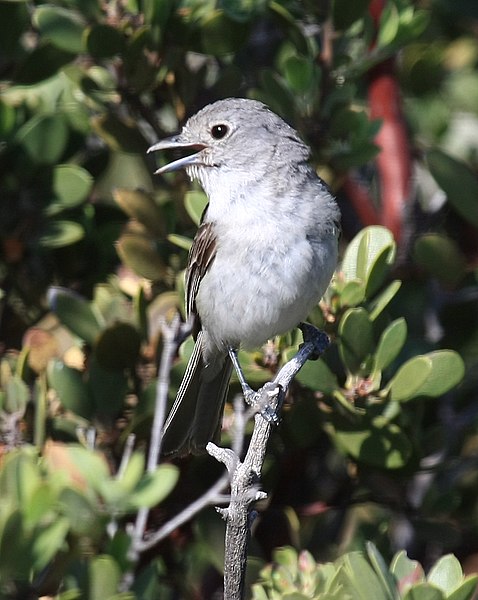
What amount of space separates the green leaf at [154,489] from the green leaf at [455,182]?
5.13 feet

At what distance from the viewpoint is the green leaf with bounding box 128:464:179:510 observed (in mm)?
3035

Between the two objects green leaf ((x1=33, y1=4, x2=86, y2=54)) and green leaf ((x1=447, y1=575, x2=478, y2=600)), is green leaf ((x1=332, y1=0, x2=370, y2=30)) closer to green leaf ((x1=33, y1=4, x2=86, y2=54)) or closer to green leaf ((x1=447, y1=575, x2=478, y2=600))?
green leaf ((x1=33, y1=4, x2=86, y2=54))

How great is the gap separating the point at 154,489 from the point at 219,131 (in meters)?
1.54

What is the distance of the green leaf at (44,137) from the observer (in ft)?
12.6

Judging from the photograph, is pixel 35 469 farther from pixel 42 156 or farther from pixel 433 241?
pixel 433 241

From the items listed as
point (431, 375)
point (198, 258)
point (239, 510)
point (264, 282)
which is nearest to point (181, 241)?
point (198, 258)

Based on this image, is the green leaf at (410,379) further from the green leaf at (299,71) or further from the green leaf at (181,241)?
the green leaf at (299,71)

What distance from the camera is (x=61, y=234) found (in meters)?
3.94

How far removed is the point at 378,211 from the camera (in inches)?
172

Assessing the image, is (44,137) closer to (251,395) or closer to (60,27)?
(60,27)

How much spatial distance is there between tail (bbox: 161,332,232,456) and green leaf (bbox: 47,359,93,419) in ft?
0.99

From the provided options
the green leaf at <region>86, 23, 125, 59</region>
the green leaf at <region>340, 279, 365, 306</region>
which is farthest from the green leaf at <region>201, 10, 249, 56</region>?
the green leaf at <region>340, 279, 365, 306</region>

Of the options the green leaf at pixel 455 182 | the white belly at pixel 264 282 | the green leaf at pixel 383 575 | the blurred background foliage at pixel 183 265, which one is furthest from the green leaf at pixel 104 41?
the green leaf at pixel 383 575

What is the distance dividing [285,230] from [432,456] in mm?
959
